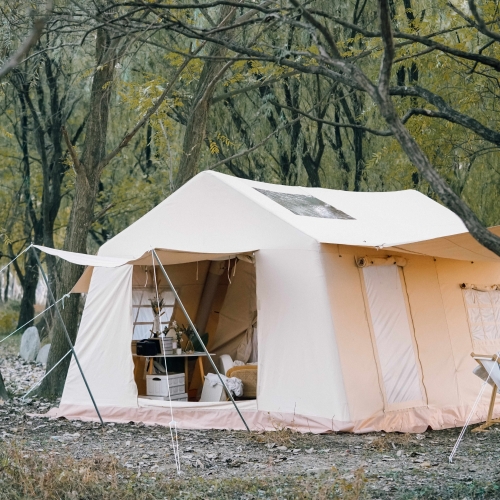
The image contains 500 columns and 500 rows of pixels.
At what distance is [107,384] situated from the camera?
8.09 meters

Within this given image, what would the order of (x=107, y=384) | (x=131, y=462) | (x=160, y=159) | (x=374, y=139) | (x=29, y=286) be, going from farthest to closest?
(x=29, y=286)
(x=160, y=159)
(x=374, y=139)
(x=107, y=384)
(x=131, y=462)

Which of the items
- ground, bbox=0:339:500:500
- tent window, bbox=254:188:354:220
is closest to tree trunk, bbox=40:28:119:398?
ground, bbox=0:339:500:500

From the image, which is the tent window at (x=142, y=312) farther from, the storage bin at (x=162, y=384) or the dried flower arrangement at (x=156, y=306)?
the storage bin at (x=162, y=384)

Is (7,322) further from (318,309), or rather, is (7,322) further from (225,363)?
(318,309)

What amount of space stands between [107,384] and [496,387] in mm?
3693

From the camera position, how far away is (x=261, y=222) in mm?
7836

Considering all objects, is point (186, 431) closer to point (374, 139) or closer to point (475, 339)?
point (475, 339)

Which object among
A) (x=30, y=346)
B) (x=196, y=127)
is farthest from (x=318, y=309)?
(x=30, y=346)

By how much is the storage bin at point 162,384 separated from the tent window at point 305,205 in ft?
6.90

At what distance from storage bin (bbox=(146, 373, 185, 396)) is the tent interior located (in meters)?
0.40

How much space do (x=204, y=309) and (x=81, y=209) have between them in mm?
1909

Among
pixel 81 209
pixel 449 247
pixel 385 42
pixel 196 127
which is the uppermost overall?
pixel 196 127

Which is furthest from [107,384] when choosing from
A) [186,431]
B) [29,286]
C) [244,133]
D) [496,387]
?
[29,286]

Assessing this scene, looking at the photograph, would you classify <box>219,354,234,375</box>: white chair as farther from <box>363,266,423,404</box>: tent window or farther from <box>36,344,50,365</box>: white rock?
<box>36,344,50,365</box>: white rock
